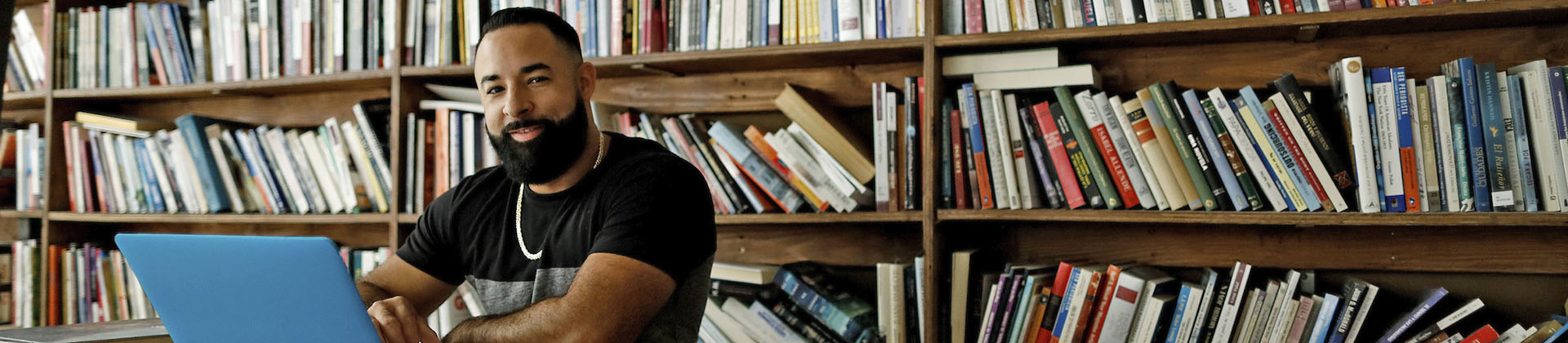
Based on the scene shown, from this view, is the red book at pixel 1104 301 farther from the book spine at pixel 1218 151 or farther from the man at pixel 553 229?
the man at pixel 553 229

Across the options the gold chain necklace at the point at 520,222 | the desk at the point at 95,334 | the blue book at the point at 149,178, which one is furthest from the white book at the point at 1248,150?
the blue book at the point at 149,178

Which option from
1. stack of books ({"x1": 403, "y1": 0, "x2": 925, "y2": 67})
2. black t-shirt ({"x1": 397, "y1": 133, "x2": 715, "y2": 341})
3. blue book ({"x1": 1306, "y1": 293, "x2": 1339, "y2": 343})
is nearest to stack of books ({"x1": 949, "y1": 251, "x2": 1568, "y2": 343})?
blue book ({"x1": 1306, "y1": 293, "x2": 1339, "y2": 343})

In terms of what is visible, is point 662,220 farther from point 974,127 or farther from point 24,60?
point 24,60

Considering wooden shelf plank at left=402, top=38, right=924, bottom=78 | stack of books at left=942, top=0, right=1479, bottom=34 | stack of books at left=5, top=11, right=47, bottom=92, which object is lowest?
wooden shelf plank at left=402, top=38, right=924, bottom=78

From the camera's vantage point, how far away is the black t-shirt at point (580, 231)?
1292 millimetres

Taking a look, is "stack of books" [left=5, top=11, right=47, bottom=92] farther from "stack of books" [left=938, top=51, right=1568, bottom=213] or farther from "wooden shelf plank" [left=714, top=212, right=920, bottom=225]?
"stack of books" [left=938, top=51, right=1568, bottom=213]

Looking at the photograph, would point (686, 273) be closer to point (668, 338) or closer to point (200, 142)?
point (668, 338)

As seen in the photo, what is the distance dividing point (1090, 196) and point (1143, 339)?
0.81 feet

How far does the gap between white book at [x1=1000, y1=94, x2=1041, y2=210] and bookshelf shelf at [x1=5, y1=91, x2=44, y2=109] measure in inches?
91.8

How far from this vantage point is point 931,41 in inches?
68.8

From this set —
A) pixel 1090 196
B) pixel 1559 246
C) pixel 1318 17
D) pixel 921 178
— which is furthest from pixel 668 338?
pixel 1559 246

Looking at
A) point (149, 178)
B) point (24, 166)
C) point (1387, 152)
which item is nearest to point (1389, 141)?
point (1387, 152)

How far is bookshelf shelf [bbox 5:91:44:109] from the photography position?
98.4 inches

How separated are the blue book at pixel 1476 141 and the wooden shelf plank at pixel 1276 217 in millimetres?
31
